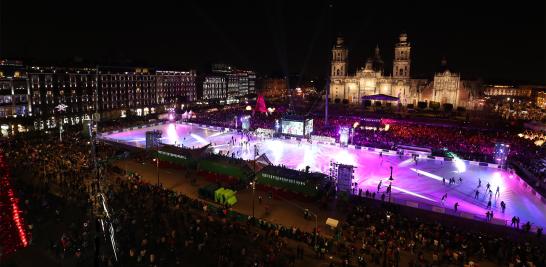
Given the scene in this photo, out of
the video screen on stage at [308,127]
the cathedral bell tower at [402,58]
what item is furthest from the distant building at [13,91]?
the cathedral bell tower at [402,58]

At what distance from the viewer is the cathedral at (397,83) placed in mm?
76375

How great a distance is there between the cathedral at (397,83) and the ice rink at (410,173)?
4126 cm

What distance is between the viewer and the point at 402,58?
271 ft

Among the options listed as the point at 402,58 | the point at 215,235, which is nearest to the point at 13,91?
the point at 215,235

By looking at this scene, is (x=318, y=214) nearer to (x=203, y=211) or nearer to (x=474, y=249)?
(x=203, y=211)

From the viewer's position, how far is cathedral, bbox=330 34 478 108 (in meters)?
76.4

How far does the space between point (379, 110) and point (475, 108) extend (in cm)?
2227

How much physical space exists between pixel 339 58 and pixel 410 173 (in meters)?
63.7

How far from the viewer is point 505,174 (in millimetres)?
34969

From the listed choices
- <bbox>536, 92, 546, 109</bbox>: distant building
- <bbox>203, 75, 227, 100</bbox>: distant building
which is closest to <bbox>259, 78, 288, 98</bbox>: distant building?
<bbox>203, 75, 227, 100</bbox>: distant building

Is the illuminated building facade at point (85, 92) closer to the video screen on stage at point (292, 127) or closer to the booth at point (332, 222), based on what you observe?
the video screen on stage at point (292, 127)

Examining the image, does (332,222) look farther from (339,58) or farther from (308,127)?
(339,58)

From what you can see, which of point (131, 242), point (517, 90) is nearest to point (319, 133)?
point (131, 242)

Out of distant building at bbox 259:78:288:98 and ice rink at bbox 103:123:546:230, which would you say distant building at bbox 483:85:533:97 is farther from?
ice rink at bbox 103:123:546:230
